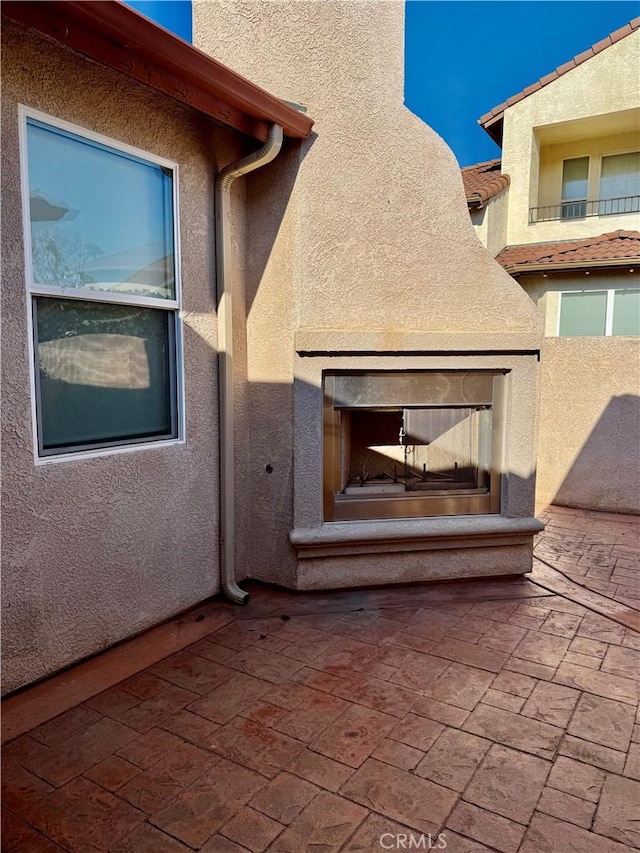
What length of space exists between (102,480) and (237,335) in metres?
1.91

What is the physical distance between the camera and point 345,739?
326 centimetres

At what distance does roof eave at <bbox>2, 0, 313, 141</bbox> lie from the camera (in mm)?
3148

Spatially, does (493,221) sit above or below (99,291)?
above

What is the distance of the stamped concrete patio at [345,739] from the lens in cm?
260

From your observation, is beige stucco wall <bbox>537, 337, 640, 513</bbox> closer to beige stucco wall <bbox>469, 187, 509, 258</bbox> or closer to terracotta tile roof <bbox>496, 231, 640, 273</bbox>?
terracotta tile roof <bbox>496, 231, 640, 273</bbox>

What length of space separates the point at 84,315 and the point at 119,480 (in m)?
1.21

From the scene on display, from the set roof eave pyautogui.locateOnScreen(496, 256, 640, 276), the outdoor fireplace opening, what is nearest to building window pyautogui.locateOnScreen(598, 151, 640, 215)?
roof eave pyautogui.locateOnScreen(496, 256, 640, 276)

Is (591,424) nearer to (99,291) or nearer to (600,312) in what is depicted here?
(600,312)

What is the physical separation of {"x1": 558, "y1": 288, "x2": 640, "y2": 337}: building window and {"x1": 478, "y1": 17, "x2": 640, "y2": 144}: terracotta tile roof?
205 inches

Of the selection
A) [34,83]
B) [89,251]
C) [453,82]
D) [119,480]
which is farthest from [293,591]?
[453,82]

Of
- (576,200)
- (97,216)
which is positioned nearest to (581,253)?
(576,200)

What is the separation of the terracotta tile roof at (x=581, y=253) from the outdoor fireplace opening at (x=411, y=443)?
8806 mm

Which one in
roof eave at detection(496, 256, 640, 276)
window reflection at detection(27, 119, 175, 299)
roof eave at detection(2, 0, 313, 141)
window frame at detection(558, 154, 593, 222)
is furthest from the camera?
window frame at detection(558, 154, 593, 222)

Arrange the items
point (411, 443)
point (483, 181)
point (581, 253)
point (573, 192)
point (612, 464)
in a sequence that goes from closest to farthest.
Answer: point (411, 443), point (612, 464), point (581, 253), point (483, 181), point (573, 192)
